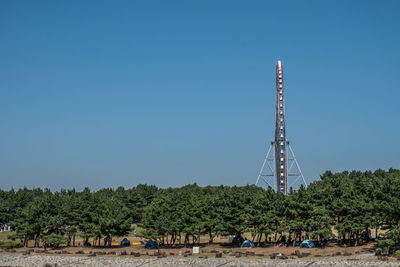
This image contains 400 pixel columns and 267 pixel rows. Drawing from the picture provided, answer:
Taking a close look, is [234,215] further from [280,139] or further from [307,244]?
[280,139]

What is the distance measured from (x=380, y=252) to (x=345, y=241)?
1405 centimetres

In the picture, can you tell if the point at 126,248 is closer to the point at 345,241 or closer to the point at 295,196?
the point at 295,196

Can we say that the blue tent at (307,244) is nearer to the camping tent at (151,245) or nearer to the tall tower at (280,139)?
the camping tent at (151,245)

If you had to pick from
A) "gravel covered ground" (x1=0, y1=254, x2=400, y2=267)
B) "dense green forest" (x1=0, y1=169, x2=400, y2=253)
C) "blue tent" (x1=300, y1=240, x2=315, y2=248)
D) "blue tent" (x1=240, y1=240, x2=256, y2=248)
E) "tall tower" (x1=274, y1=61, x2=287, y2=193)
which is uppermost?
"tall tower" (x1=274, y1=61, x2=287, y2=193)

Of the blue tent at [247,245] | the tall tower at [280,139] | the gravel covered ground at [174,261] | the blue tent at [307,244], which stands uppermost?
the tall tower at [280,139]

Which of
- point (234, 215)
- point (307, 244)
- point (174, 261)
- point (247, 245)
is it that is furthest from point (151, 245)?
point (307, 244)

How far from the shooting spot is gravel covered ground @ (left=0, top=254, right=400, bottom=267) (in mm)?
49219

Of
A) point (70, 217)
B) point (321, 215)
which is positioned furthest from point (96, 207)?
point (321, 215)

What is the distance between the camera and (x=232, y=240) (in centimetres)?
7200

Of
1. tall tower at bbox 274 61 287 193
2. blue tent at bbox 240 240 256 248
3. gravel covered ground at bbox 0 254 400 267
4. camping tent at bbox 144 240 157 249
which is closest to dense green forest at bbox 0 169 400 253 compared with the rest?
blue tent at bbox 240 240 256 248

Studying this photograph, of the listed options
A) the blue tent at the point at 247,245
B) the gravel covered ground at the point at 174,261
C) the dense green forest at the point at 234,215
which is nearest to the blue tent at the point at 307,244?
the dense green forest at the point at 234,215

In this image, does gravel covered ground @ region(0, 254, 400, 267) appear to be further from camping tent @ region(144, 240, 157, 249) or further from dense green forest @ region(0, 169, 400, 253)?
camping tent @ region(144, 240, 157, 249)

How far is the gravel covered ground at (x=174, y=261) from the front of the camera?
49219 mm

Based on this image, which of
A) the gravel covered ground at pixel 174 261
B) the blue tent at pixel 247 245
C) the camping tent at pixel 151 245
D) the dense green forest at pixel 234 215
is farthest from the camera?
the camping tent at pixel 151 245
